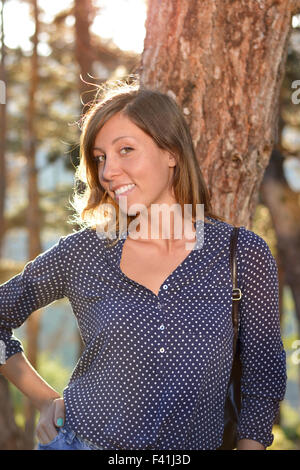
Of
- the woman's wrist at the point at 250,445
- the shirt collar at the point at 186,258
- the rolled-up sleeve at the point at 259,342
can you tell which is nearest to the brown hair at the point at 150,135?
the shirt collar at the point at 186,258

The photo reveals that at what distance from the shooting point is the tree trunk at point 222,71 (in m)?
3.14

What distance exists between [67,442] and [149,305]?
1.94ft

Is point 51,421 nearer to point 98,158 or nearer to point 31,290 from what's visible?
point 31,290

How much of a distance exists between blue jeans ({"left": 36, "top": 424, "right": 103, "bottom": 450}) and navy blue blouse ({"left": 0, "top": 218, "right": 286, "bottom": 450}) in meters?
0.03

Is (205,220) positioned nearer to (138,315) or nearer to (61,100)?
(138,315)

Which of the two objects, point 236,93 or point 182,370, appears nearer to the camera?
point 182,370

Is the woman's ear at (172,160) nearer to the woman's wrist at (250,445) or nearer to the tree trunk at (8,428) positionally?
the woman's wrist at (250,445)

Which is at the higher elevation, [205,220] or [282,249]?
[205,220]

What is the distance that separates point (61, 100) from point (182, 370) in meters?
12.7

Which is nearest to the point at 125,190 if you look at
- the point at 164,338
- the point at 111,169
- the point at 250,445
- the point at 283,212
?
the point at 111,169

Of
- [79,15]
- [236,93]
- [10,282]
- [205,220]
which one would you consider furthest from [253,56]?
[79,15]

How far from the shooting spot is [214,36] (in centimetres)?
314

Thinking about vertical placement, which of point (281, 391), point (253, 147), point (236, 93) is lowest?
point (281, 391)

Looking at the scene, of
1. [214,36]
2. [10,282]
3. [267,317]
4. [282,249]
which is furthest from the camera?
[282,249]
